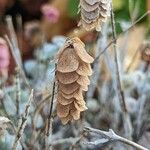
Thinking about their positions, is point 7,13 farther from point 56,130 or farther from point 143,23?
point 56,130

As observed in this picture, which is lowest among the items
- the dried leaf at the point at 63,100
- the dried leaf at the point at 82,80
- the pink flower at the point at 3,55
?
the dried leaf at the point at 63,100

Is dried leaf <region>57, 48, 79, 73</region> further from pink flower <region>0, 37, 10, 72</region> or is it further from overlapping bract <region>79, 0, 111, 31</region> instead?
pink flower <region>0, 37, 10, 72</region>

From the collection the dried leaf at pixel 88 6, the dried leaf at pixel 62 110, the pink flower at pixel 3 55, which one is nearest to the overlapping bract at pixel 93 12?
the dried leaf at pixel 88 6

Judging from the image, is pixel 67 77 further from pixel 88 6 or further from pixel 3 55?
pixel 3 55

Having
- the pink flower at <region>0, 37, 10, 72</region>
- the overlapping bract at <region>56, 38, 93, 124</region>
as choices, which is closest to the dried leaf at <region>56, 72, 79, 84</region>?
the overlapping bract at <region>56, 38, 93, 124</region>

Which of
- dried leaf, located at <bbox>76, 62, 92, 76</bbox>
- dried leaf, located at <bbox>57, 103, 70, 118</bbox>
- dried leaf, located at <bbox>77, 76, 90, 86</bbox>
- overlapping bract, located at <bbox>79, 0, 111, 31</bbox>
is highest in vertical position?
overlapping bract, located at <bbox>79, 0, 111, 31</bbox>

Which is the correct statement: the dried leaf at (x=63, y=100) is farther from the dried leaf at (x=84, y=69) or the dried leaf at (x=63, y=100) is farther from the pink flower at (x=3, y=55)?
the pink flower at (x=3, y=55)

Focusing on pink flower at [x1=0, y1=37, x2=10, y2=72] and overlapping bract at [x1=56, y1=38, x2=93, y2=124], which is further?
pink flower at [x1=0, y1=37, x2=10, y2=72]
